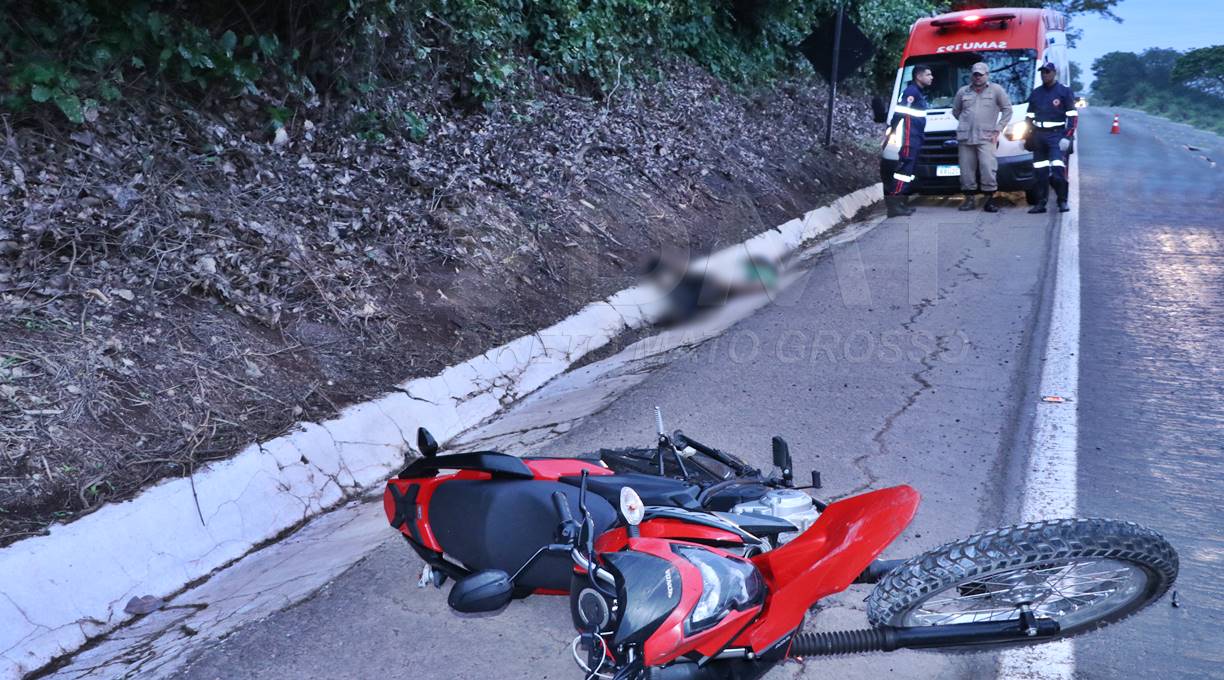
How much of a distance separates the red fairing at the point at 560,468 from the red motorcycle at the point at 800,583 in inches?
16.7

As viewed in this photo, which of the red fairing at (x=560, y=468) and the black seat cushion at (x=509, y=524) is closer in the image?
the black seat cushion at (x=509, y=524)

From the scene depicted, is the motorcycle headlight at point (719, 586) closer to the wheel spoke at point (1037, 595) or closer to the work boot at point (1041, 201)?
the wheel spoke at point (1037, 595)

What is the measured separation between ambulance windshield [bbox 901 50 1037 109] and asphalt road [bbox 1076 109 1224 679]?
193 cm

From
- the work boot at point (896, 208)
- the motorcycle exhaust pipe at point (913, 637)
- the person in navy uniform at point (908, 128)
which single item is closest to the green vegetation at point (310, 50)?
the person in navy uniform at point (908, 128)

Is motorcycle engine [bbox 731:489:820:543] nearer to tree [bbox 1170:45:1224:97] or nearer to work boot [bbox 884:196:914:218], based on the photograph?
work boot [bbox 884:196:914:218]

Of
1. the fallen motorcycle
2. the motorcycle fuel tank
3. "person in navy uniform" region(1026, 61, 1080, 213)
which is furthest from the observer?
"person in navy uniform" region(1026, 61, 1080, 213)

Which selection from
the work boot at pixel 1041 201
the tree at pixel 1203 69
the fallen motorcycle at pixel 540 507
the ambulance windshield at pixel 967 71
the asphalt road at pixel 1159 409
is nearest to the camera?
the fallen motorcycle at pixel 540 507

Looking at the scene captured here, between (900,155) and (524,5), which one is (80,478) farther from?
(900,155)

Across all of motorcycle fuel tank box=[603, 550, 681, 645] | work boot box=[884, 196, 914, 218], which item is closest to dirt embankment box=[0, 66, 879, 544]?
motorcycle fuel tank box=[603, 550, 681, 645]

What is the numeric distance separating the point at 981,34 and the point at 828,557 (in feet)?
42.4

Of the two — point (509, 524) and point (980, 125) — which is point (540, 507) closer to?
point (509, 524)

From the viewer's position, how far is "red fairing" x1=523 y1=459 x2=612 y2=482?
3.64m

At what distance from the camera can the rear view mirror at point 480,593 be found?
9.24 ft

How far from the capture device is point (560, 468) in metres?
3.72
